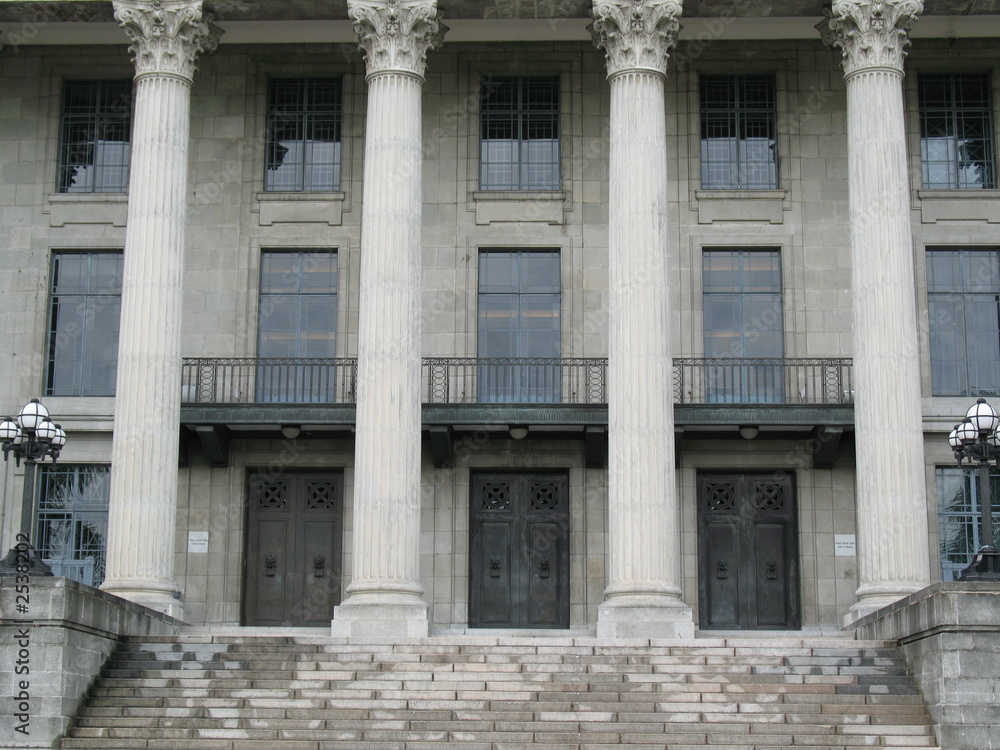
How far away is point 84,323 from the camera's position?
98.7 ft

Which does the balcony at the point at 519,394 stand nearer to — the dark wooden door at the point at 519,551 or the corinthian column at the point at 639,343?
the dark wooden door at the point at 519,551

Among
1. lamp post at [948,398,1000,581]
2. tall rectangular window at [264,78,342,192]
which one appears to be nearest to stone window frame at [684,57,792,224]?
tall rectangular window at [264,78,342,192]

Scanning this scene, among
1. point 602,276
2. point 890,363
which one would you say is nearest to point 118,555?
point 602,276

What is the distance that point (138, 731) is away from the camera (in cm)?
2006

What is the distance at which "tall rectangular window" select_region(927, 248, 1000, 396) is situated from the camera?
2942 cm

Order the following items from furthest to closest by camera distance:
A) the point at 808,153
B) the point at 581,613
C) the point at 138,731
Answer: the point at 808,153
the point at 581,613
the point at 138,731

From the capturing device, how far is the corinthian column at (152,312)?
2503cm

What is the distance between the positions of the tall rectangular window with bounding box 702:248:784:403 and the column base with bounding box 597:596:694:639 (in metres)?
6.27

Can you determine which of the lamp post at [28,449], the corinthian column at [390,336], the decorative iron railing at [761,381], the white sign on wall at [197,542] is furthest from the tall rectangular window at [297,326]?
the lamp post at [28,449]

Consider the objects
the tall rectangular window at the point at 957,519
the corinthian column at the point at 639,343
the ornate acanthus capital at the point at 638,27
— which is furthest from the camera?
the tall rectangular window at the point at 957,519

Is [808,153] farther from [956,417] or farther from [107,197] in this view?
[107,197]

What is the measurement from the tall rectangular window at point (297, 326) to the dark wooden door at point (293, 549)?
173 centimetres

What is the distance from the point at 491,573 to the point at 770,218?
904 cm

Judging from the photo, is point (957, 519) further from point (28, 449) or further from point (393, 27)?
point (28, 449)
